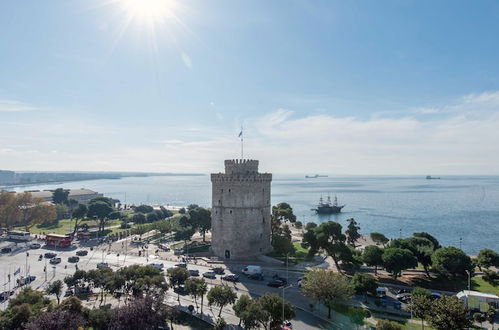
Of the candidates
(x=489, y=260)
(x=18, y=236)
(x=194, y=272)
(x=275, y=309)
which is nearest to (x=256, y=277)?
(x=194, y=272)

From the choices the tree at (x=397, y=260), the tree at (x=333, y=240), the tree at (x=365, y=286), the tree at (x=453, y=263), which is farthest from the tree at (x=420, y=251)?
the tree at (x=365, y=286)

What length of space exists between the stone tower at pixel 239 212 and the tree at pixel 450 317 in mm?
30579

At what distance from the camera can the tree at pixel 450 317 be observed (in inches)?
947

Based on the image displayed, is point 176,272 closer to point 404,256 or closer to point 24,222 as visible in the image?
point 404,256

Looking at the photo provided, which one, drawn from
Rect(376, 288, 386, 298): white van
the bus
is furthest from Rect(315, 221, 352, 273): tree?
the bus

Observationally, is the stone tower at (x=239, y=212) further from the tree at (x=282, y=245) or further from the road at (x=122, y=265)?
the road at (x=122, y=265)

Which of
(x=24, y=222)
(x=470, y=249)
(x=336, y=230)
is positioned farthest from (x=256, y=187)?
(x=24, y=222)

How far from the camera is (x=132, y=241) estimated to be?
7025cm

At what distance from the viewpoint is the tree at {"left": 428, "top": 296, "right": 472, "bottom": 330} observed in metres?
24.0

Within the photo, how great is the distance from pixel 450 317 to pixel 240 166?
1413 inches

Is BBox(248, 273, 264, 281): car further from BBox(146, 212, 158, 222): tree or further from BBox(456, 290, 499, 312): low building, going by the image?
BBox(146, 212, 158, 222): tree

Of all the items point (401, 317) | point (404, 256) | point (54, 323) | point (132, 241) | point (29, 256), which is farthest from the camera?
point (132, 241)

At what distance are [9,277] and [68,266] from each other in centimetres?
823

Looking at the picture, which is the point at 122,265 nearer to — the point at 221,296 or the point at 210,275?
the point at 210,275
